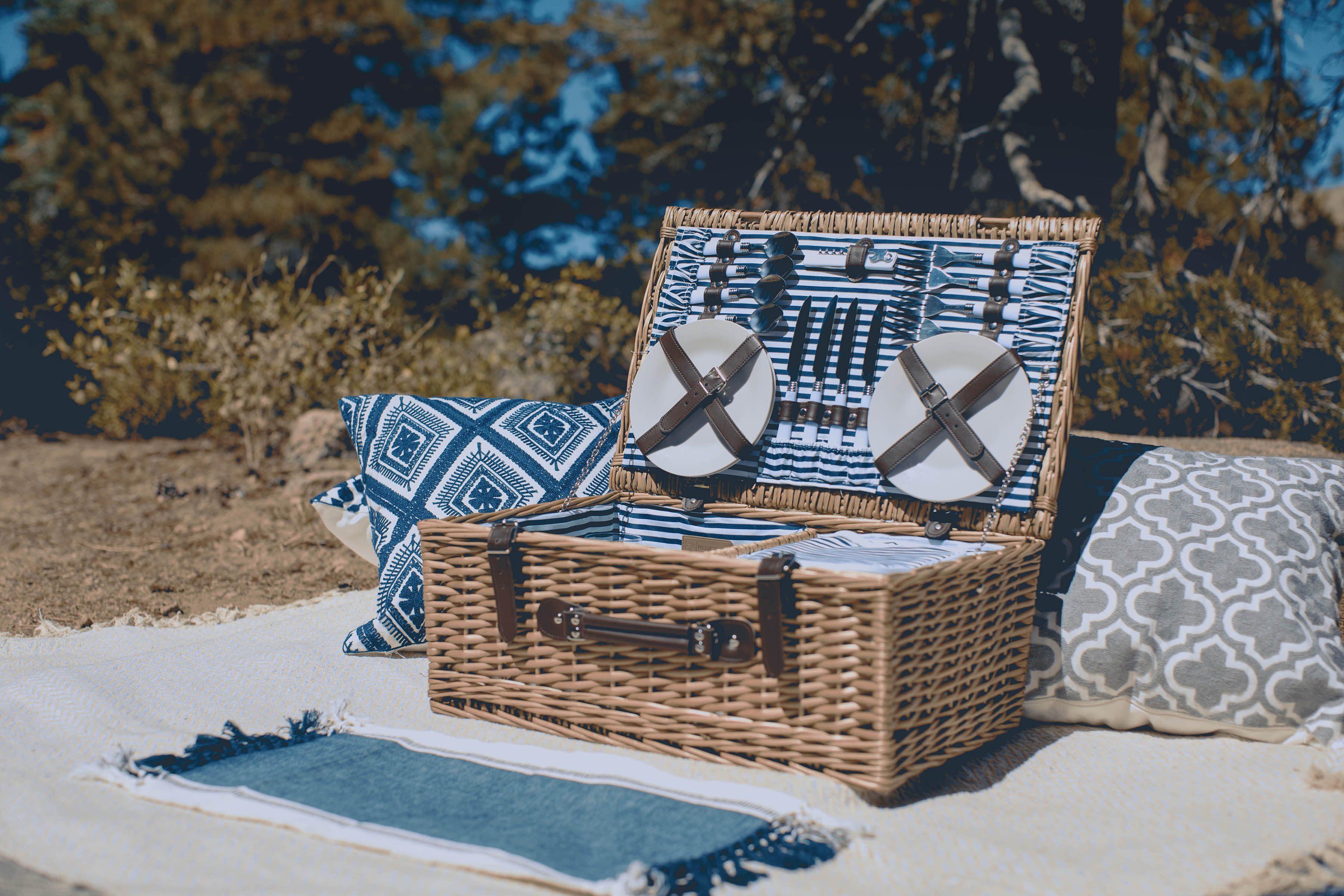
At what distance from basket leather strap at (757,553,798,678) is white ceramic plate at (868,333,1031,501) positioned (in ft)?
1.89

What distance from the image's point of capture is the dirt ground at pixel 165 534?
9.51 ft

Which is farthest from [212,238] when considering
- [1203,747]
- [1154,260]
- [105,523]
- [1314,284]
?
[1203,747]

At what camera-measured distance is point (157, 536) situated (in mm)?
3736

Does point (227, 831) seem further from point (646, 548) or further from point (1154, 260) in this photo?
point (1154, 260)

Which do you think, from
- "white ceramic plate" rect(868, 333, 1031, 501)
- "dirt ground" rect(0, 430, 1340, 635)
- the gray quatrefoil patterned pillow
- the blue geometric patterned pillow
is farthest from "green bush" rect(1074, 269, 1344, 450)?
the blue geometric patterned pillow

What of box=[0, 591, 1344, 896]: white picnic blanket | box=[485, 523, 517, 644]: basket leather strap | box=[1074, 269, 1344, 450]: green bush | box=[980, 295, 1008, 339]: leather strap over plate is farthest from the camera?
box=[1074, 269, 1344, 450]: green bush

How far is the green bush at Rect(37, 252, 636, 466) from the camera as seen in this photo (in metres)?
4.68

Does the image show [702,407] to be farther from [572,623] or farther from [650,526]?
[572,623]

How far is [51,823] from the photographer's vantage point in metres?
1.34

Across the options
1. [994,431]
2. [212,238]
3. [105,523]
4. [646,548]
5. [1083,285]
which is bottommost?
[105,523]

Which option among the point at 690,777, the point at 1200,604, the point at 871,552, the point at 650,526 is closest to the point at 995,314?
the point at 871,552

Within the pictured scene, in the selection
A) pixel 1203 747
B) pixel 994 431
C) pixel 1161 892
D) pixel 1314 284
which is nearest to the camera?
pixel 1161 892

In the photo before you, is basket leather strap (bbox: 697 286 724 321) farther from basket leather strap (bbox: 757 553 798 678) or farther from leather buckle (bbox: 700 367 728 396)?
basket leather strap (bbox: 757 553 798 678)

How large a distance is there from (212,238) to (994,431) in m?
8.29
